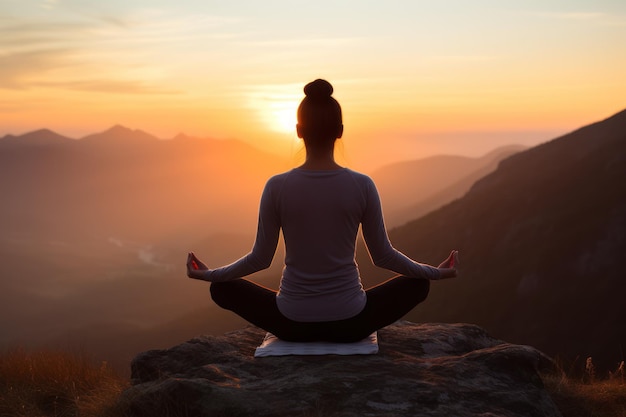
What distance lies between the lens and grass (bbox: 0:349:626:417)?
6598 mm

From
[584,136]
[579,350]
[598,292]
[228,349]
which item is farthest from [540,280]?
[228,349]

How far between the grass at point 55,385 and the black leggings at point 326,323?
1635 mm

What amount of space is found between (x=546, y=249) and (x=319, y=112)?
86168 mm

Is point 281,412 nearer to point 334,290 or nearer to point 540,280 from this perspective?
point 334,290

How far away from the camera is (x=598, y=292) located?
242ft


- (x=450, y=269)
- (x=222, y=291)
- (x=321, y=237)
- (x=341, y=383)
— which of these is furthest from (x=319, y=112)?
(x=341, y=383)

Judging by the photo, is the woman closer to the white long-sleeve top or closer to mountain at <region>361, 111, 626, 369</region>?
the white long-sleeve top

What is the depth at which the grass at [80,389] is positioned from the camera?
6598 mm

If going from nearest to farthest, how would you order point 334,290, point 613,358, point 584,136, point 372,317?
point 334,290
point 372,317
point 613,358
point 584,136

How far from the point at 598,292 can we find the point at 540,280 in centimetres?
878

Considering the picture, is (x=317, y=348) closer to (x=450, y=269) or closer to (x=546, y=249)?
(x=450, y=269)

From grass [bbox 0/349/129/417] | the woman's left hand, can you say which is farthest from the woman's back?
grass [bbox 0/349/129/417]

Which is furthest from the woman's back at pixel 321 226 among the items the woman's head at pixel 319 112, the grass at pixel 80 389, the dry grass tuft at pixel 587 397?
the dry grass tuft at pixel 587 397

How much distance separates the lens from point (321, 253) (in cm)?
591
